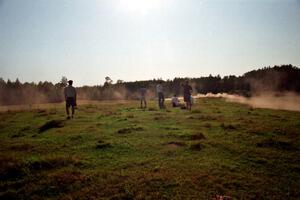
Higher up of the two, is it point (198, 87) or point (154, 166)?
point (198, 87)

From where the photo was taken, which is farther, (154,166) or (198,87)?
(198,87)

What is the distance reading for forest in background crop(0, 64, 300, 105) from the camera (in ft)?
185

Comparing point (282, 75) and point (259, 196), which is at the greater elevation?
point (282, 75)

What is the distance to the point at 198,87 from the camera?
8119 centimetres

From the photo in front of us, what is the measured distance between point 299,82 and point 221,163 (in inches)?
2065

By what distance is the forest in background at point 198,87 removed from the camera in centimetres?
5647

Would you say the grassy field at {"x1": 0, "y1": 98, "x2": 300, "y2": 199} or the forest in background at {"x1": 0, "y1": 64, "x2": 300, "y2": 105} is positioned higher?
the forest in background at {"x1": 0, "y1": 64, "x2": 300, "y2": 105}

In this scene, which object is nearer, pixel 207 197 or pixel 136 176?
pixel 207 197

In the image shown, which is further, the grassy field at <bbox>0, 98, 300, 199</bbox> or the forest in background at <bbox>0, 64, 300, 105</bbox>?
the forest in background at <bbox>0, 64, 300, 105</bbox>

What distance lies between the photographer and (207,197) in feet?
18.1

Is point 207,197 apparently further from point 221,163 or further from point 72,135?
point 72,135

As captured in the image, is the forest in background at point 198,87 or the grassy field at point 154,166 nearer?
the grassy field at point 154,166

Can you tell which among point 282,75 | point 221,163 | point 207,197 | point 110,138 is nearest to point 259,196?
point 207,197

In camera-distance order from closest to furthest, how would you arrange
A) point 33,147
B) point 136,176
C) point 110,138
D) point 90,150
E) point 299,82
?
point 136,176 < point 90,150 < point 33,147 < point 110,138 < point 299,82
